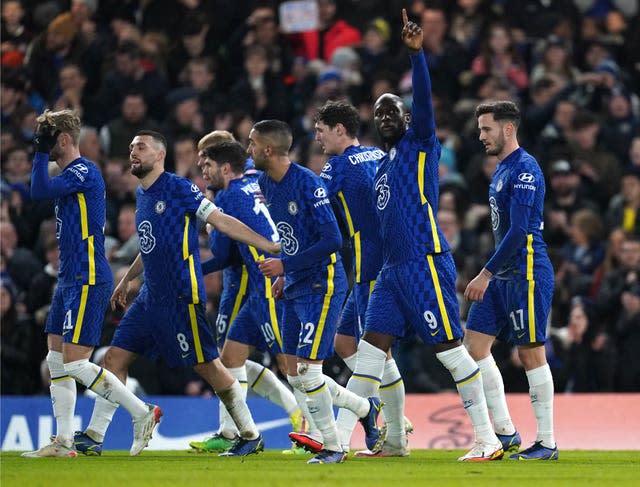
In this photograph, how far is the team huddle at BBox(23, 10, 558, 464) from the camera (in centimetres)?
1028

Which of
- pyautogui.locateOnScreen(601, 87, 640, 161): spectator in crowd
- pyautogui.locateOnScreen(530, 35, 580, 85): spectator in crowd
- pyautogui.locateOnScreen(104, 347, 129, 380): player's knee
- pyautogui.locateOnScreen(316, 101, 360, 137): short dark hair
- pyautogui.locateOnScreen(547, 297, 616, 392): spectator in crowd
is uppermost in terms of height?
pyautogui.locateOnScreen(530, 35, 580, 85): spectator in crowd

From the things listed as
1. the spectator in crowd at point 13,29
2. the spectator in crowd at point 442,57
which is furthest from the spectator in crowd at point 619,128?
the spectator in crowd at point 13,29

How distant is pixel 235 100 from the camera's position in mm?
19266

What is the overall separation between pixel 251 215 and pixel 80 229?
70.1 inches

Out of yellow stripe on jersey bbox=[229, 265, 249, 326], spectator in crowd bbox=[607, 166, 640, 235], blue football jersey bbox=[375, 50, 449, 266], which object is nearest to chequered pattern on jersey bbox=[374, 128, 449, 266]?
blue football jersey bbox=[375, 50, 449, 266]

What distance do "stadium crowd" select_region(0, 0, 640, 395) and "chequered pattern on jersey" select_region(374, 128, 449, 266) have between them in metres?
4.90

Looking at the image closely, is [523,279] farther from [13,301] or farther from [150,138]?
[13,301]

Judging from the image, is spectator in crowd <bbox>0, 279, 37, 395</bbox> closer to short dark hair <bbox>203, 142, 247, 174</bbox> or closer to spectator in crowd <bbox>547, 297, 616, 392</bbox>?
short dark hair <bbox>203, 142, 247, 174</bbox>

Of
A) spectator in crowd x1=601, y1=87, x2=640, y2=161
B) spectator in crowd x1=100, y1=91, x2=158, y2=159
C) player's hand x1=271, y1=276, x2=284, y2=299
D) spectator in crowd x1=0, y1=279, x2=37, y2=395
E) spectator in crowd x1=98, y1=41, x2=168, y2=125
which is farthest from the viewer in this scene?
spectator in crowd x1=98, y1=41, x2=168, y2=125

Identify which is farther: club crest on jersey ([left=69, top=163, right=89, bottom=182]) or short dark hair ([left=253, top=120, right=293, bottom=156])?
club crest on jersey ([left=69, top=163, right=89, bottom=182])

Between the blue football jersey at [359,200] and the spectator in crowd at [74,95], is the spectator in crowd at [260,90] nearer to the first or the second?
the spectator in crowd at [74,95]

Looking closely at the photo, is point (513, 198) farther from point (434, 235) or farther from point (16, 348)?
point (16, 348)

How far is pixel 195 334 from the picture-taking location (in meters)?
11.2

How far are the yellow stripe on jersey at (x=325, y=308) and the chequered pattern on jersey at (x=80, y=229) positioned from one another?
1.86 meters
